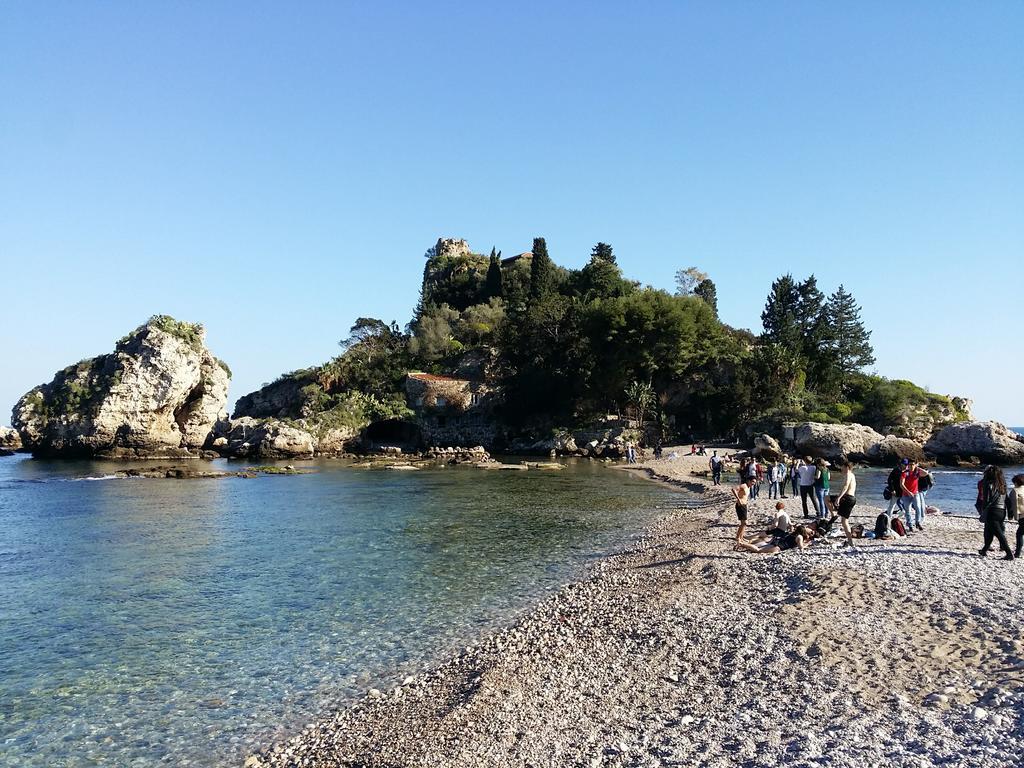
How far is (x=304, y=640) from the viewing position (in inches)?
474

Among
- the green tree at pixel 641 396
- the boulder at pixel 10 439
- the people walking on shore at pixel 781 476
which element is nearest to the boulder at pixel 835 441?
the green tree at pixel 641 396

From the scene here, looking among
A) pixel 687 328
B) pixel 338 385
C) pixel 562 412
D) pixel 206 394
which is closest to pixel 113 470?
pixel 206 394

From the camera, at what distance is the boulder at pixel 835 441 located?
48.2 m

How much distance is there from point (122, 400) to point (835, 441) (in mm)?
60056

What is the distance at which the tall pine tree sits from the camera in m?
84.1

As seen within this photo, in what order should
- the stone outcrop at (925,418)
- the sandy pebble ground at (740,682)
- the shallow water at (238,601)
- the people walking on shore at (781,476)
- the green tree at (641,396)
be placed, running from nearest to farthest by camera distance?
the sandy pebble ground at (740,682)
the shallow water at (238,601)
the people walking on shore at (781,476)
the stone outcrop at (925,418)
the green tree at (641,396)

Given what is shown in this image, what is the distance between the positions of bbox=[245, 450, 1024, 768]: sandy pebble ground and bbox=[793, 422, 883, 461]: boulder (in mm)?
37457

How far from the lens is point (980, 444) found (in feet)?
159

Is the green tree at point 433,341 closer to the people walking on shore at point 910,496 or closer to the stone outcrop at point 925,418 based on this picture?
the stone outcrop at point 925,418

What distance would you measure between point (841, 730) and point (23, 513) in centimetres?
3297

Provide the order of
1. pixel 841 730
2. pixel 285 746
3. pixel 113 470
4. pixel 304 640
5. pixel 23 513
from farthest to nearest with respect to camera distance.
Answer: pixel 113 470, pixel 23 513, pixel 304 640, pixel 285 746, pixel 841 730

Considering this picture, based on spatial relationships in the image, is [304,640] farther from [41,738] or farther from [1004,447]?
[1004,447]

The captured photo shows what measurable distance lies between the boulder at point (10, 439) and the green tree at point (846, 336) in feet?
278

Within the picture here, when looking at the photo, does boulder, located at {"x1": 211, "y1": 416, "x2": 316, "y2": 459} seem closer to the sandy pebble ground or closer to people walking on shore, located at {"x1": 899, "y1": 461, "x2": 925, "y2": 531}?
the sandy pebble ground
